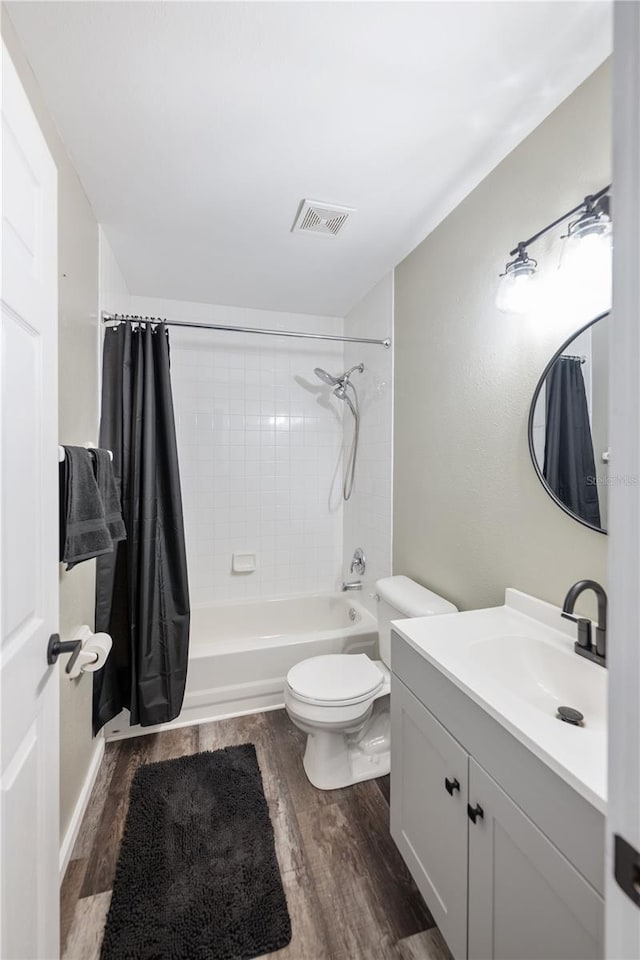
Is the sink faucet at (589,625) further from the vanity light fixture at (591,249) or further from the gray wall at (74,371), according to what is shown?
the gray wall at (74,371)

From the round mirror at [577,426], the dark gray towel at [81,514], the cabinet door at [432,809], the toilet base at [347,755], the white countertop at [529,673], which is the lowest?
the toilet base at [347,755]

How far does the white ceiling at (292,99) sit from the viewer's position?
996 mm

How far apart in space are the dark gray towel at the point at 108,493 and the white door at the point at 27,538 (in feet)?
1.78

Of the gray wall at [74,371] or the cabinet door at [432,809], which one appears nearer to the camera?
the cabinet door at [432,809]

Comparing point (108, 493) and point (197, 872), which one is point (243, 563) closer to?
point (108, 493)

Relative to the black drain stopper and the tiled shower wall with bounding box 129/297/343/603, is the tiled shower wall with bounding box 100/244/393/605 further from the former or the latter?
the black drain stopper

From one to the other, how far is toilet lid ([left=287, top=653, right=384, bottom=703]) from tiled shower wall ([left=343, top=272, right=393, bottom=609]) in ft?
1.85

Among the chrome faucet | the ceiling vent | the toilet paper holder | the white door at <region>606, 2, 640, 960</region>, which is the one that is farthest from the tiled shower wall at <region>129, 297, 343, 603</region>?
the white door at <region>606, 2, 640, 960</region>

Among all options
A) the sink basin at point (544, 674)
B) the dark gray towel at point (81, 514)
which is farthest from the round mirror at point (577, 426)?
the dark gray towel at point (81, 514)

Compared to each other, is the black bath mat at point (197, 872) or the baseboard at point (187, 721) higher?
the baseboard at point (187, 721)

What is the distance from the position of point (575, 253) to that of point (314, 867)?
79.9 inches

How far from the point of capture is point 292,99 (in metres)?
1.21

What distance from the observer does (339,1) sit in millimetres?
947

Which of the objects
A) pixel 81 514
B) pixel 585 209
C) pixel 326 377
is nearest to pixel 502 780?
pixel 81 514
